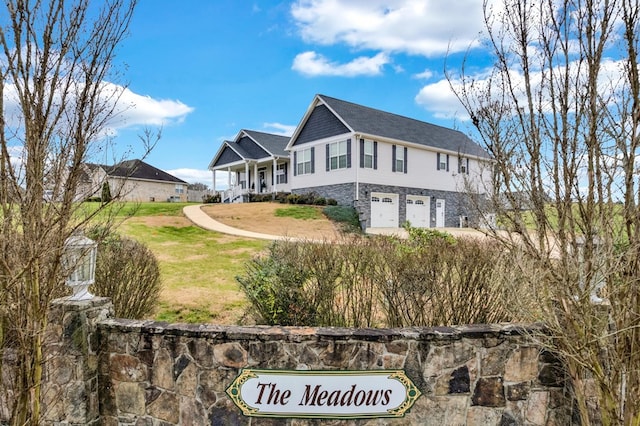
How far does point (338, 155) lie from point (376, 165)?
2.42 meters

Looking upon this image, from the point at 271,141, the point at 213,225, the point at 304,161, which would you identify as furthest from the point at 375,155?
the point at 271,141

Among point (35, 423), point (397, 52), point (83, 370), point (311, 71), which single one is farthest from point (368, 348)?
point (311, 71)

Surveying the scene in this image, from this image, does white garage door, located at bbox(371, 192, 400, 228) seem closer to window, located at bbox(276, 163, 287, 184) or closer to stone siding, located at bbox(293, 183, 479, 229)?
stone siding, located at bbox(293, 183, 479, 229)

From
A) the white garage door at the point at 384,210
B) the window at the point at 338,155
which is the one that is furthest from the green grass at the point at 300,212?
the white garage door at the point at 384,210

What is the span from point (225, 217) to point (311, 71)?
9.10m

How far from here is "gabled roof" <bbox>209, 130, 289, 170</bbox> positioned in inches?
1107

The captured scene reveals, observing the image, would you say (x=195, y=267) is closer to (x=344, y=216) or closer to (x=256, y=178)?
(x=344, y=216)

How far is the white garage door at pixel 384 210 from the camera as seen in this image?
72.3ft

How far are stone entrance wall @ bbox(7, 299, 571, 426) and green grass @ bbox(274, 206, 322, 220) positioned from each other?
50.8 ft

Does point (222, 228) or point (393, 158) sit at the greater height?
point (393, 158)

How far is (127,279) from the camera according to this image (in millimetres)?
5473

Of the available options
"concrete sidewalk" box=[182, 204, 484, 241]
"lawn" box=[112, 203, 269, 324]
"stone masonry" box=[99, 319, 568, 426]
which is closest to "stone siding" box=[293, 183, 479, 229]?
"concrete sidewalk" box=[182, 204, 484, 241]

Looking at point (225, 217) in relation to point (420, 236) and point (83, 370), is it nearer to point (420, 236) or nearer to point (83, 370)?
point (420, 236)

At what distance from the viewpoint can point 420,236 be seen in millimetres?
6832
